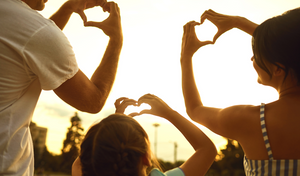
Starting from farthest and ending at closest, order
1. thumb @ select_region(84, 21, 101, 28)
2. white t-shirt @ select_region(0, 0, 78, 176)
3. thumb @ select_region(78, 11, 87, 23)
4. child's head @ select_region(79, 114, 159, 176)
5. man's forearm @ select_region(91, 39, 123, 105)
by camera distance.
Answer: thumb @ select_region(78, 11, 87, 23)
thumb @ select_region(84, 21, 101, 28)
man's forearm @ select_region(91, 39, 123, 105)
child's head @ select_region(79, 114, 159, 176)
white t-shirt @ select_region(0, 0, 78, 176)

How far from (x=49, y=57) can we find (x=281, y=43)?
1433 millimetres

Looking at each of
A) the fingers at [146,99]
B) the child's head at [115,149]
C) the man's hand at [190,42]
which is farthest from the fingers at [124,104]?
the man's hand at [190,42]

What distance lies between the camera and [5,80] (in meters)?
1.54

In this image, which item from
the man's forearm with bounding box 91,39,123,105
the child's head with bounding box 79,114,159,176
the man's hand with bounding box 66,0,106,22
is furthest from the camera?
the man's hand with bounding box 66,0,106,22

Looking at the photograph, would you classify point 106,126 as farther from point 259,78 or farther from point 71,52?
point 259,78

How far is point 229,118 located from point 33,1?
1.67m

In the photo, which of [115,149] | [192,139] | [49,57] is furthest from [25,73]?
[192,139]

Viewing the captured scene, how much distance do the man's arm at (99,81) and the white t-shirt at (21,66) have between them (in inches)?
4.6

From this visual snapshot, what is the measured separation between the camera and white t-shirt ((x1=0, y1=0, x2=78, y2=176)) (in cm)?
153

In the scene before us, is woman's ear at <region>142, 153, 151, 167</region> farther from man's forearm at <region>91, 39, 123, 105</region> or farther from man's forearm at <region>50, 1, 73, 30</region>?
man's forearm at <region>50, 1, 73, 30</region>

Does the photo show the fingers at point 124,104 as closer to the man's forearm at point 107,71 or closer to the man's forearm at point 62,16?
the man's forearm at point 107,71

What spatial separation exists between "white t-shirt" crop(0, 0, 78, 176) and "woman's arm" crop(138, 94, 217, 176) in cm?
72

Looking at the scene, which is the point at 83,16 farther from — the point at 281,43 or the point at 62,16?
the point at 281,43

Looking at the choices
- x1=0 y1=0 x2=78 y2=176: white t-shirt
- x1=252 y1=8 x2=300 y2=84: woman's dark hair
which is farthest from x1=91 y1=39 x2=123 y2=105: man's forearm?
x1=252 y1=8 x2=300 y2=84: woman's dark hair
